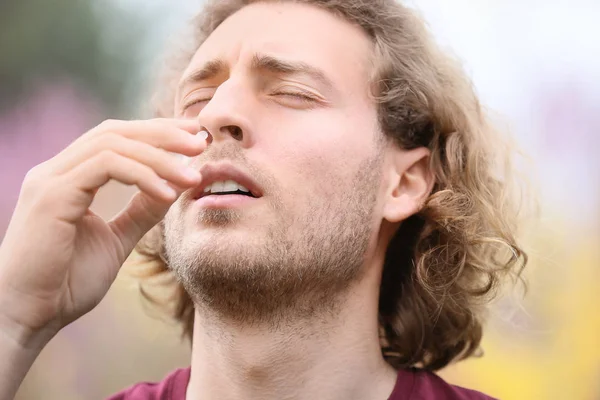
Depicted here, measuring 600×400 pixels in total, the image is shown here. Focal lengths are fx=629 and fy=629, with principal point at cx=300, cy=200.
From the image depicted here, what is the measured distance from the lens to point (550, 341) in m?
3.09

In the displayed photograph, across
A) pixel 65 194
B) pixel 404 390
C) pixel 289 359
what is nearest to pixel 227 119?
pixel 65 194

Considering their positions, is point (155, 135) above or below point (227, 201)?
above

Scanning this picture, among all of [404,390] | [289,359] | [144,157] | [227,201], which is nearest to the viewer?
[144,157]

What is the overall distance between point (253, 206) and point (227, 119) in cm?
23

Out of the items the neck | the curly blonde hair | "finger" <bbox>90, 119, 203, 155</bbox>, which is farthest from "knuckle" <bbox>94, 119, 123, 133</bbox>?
the curly blonde hair

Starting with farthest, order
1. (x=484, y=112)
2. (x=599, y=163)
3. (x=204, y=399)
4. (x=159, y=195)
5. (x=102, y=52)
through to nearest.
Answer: (x=102, y=52) < (x=599, y=163) < (x=484, y=112) < (x=204, y=399) < (x=159, y=195)

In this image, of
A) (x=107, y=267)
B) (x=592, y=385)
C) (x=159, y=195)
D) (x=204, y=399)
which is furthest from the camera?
(x=592, y=385)

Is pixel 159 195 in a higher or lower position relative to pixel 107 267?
higher

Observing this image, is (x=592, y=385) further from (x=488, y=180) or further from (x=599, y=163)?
(x=488, y=180)

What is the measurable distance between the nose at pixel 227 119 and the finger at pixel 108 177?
9.0 inches

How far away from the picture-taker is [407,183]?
1970mm

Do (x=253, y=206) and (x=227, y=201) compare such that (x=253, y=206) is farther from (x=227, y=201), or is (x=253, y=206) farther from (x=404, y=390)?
(x=404, y=390)

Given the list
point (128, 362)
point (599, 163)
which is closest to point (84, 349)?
point (128, 362)

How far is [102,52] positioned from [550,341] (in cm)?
290
